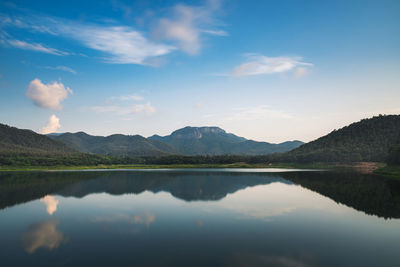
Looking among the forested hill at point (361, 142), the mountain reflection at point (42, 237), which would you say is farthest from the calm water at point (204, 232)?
the forested hill at point (361, 142)

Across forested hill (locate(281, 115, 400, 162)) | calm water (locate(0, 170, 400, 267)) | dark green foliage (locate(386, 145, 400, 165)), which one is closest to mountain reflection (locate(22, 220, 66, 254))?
calm water (locate(0, 170, 400, 267))

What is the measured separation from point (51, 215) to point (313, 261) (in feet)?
97.6

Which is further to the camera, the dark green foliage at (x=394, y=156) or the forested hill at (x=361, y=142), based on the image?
the forested hill at (x=361, y=142)

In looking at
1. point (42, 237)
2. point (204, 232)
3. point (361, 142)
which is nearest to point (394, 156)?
Answer: point (361, 142)

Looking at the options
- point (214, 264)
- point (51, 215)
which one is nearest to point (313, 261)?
point (214, 264)

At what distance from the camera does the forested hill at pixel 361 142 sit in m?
138

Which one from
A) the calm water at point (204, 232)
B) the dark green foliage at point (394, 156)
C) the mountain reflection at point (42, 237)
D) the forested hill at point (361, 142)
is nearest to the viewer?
the calm water at point (204, 232)

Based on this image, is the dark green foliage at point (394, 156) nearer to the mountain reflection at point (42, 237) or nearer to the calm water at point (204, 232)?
the calm water at point (204, 232)

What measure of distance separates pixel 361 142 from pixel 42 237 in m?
172

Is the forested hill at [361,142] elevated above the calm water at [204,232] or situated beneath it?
elevated above

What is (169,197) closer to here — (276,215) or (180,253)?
(276,215)

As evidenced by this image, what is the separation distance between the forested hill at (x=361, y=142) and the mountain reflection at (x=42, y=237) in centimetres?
14182

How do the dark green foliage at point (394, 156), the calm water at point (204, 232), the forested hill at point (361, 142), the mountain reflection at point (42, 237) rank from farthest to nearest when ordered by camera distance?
the forested hill at point (361, 142) < the dark green foliage at point (394, 156) < the mountain reflection at point (42, 237) < the calm water at point (204, 232)

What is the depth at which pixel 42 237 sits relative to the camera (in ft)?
73.3
